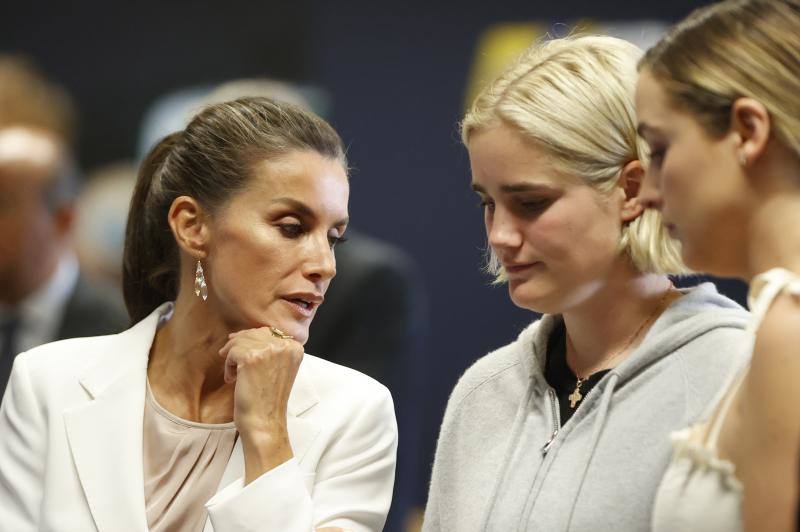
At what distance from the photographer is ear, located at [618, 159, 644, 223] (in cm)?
239

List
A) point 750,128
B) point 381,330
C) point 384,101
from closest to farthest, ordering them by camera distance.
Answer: point 750,128
point 381,330
point 384,101

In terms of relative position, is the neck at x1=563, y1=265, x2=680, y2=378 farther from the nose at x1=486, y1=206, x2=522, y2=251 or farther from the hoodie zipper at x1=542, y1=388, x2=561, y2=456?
the nose at x1=486, y1=206, x2=522, y2=251

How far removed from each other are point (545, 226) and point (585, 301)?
0.18 metres

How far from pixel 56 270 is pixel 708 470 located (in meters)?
3.18

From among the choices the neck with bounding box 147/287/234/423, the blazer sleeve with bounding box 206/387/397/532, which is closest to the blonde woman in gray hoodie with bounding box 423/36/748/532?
the blazer sleeve with bounding box 206/387/397/532

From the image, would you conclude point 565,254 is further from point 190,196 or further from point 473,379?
point 190,196

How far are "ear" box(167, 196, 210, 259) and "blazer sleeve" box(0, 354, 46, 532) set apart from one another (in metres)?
0.46

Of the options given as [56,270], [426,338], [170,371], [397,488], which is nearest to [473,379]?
[170,371]

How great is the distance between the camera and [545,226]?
2365mm

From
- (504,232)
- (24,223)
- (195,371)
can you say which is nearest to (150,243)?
(195,371)

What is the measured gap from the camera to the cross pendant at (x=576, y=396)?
2.46 m

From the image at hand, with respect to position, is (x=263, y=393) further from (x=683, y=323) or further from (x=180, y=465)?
(x=683, y=323)

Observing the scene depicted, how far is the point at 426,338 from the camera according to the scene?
183 inches

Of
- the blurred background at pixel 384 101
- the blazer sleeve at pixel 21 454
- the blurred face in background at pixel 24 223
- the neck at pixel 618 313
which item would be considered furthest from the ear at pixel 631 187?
the blurred face in background at pixel 24 223
